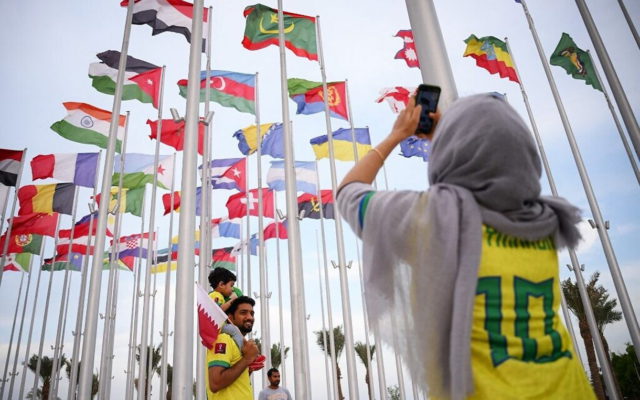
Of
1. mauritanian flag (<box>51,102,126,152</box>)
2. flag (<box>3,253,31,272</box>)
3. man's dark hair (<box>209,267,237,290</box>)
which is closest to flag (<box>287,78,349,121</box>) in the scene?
mauritanian flag (<box>51,102,126,152</box>)

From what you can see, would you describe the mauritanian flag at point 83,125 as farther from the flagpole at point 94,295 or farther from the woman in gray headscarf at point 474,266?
the woman in gray headscarf at point 474,266

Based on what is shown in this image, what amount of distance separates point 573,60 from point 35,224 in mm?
22955

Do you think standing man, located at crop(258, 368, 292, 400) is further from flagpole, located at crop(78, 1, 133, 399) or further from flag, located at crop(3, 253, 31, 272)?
flag, located at crop(3, 253, 31, 272)

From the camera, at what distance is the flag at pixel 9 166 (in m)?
16.5

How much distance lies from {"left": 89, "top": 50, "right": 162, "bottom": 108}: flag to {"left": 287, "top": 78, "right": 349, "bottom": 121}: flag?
4.06 metres

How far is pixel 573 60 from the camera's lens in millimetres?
12422

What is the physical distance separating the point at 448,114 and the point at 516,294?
63 centimetres

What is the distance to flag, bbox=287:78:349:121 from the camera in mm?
13391

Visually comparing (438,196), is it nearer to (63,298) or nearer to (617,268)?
(617,268)

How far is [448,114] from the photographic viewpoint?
1.43m

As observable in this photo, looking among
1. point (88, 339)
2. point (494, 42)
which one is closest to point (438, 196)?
point (88, 339)

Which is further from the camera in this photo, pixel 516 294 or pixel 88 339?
pixel 88 339

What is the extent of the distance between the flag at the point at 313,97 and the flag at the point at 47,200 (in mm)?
10846

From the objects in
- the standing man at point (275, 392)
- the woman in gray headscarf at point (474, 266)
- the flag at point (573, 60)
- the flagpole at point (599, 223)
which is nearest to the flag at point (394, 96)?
the flagpole at point (599, 223)
